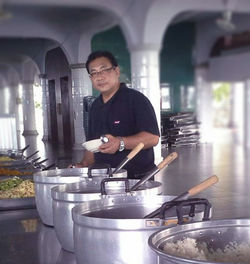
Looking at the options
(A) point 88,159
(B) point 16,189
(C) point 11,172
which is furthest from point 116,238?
(C) point 11,172

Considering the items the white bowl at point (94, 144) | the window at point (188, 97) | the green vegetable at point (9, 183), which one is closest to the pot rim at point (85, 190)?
the white bowl at point (94, 144)

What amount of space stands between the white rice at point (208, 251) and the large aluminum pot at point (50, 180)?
1.63 feet

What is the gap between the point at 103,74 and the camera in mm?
1417

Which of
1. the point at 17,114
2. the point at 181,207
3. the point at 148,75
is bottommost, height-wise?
the point at 181,207

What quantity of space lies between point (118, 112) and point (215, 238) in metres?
0.75

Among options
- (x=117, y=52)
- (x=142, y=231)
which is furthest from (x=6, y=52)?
(x=142, y=231)

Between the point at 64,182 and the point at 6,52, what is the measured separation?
60 cm

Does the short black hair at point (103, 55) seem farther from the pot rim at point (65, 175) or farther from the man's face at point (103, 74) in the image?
the pot rim at point (65, 175)

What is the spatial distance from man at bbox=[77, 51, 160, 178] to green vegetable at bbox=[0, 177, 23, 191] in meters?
0.39

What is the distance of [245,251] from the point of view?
70 centimetres

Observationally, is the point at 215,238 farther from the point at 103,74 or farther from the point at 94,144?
the point at 103,74

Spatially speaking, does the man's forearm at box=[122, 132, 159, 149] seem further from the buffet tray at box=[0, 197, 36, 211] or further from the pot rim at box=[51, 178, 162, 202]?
the buffet tray at box=[0, 197, 36, 211]

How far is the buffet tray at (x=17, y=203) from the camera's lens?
162 centimetres

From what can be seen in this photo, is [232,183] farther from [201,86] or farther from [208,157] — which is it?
[201,86]
